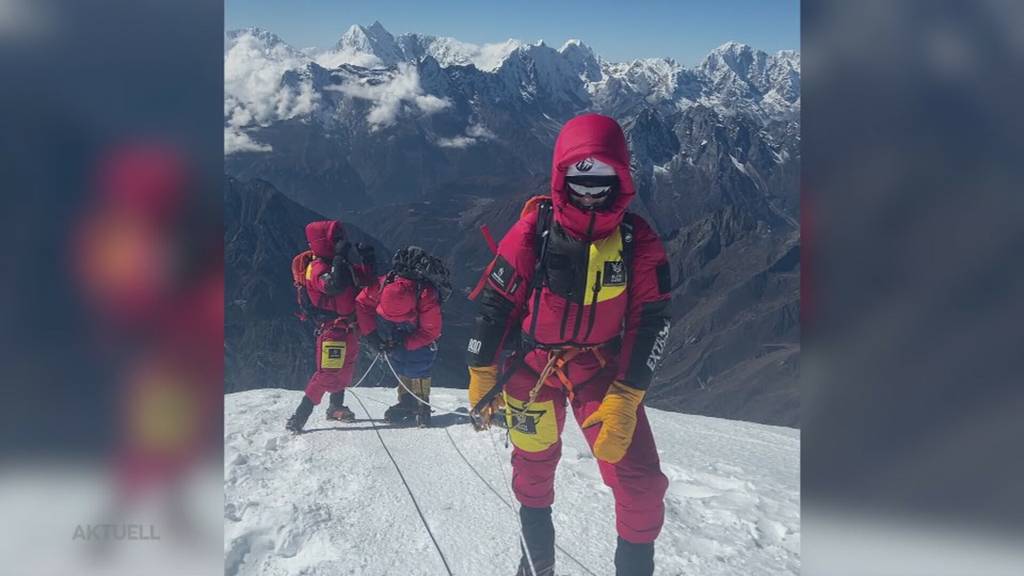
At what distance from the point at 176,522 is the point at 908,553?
8.93 feet

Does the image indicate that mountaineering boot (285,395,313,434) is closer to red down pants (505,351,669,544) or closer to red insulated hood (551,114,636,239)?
red down pants (505,351,669,544)

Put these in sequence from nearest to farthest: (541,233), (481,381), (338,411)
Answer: (541,233), (481,381), (338,411)

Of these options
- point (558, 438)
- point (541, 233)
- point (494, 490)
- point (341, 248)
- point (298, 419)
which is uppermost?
point (541, 233)

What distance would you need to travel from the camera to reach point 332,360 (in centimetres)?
766

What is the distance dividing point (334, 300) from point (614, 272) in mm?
5144

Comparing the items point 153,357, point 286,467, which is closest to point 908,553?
point 153,357

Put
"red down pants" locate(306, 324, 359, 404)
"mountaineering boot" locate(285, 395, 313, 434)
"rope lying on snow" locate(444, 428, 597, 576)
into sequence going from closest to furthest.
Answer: "rope lying on snow" locate(444, 428, 597, 576) < "mountaineering boot" locate(285, 395, 313, 434) < "red down pants" locate(306, 324, 359, 404)

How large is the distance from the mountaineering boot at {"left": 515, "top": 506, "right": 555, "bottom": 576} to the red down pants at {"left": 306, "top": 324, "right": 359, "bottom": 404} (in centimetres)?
408

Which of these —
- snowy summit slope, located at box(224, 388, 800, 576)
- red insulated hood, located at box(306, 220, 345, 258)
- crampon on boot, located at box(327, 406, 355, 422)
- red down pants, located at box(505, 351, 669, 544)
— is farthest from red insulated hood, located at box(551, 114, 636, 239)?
crampon on boot, located at box(327, 406, 355, 422)

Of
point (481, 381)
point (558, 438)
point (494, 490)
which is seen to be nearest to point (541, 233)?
point (481, 381)

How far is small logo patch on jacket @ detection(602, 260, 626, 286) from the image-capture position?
3670 millimetres

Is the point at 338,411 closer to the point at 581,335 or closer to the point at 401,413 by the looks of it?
the point at 401,413

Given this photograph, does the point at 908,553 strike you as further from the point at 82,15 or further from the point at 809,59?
the point at 82,15

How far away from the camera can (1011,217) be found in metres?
2.19
